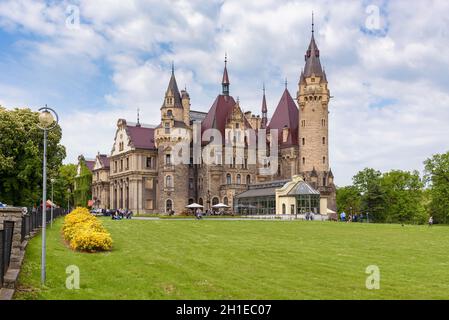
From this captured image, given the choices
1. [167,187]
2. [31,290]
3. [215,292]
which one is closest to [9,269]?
[31,290]

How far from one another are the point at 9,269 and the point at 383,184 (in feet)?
299

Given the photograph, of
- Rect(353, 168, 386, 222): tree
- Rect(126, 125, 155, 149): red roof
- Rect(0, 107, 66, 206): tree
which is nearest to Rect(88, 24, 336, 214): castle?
Rect(126, 125, 155, 149): red roof

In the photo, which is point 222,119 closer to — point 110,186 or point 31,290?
point 110,186

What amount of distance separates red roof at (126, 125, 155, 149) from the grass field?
6212 cm

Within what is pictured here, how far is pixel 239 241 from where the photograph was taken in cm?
3088

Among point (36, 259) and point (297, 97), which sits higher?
point (297, 97)

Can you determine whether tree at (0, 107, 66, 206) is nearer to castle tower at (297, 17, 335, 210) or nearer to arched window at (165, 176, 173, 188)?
arched window at (165, 176, 173, 188)

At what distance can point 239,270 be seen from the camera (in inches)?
760

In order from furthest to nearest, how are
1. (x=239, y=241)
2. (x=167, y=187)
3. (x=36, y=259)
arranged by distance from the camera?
(x=167, y=187), (x=239, y=241), (x=36, y=259)

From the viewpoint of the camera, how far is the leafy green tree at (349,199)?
104131 millimetres

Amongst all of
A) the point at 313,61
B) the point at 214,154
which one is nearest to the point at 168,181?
the point at 214,154

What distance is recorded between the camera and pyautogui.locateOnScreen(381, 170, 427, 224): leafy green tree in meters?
95.6

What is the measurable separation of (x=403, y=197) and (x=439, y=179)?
48.9ft

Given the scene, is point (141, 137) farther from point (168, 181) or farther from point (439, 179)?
point (439, 179)
